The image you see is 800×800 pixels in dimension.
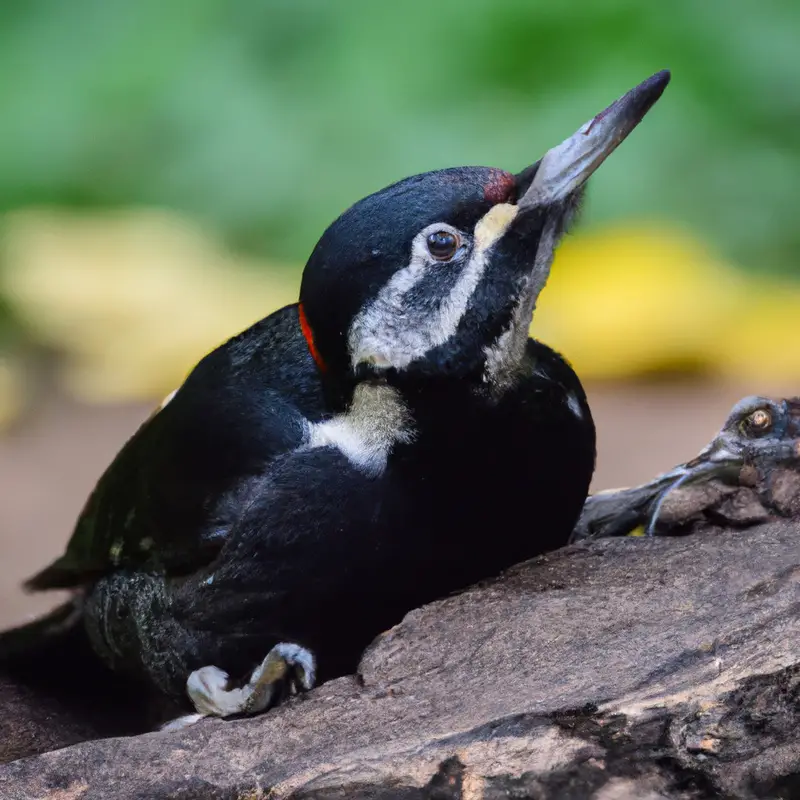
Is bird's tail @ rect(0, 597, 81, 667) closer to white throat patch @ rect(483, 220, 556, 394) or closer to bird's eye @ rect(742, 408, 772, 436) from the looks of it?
white throat patch @ rect(483, 220, 556, 394)

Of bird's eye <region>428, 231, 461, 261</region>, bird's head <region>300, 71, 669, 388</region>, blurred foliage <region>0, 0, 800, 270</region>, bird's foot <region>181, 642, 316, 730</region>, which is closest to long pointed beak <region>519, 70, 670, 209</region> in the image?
bird's head <region>300, 71, 669, 388</region>

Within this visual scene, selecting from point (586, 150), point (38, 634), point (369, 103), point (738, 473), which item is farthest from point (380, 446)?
point (369, 103)

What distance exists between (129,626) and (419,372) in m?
0.76

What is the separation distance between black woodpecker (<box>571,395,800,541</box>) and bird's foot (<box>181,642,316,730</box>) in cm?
67

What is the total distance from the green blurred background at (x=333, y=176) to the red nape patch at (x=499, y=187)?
7.26ft

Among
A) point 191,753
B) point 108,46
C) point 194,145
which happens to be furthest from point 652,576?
point 108,46

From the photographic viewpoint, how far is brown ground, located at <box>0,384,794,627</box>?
3811 mm

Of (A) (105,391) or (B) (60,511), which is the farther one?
(A) (105,391)

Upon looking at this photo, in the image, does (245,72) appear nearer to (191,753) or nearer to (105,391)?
(105,391)

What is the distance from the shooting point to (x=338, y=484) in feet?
6.02

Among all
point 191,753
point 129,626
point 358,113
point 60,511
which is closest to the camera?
point 191,753

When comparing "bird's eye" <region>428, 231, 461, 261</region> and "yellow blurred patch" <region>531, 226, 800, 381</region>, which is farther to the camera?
"yellow blurred patch" <region>531, 226, 800, 381</region>

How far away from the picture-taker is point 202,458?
2.01m

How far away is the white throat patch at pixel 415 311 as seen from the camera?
5.76 ft
